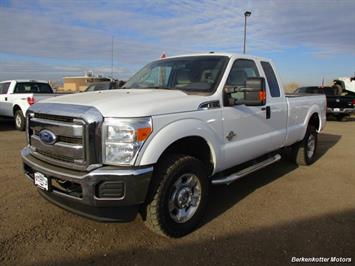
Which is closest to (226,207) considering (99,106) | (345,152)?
(99,106)

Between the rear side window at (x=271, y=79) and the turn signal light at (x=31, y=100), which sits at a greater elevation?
the rear side window at (x=271, y=79)

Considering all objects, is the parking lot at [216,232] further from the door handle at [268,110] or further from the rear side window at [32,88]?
the rear side window at [32,88]

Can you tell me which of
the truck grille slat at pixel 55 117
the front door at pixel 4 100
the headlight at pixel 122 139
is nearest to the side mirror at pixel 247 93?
the headlight at pixel 122 139

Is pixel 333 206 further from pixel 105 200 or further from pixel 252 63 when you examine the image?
pixel 105 200

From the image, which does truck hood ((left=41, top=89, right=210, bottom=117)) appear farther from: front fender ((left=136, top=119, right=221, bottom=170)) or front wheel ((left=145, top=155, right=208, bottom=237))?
front wheel ((left=145, top=155, right=208, bottom=237))

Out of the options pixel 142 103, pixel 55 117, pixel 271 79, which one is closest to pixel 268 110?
pixel 271 79

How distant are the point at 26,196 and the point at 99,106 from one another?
2.35 meters

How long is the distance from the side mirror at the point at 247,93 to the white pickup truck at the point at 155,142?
0.01 metres

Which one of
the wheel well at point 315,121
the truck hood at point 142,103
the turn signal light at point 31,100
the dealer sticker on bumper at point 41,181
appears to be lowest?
the dealer sticker on bumper at point 41,181

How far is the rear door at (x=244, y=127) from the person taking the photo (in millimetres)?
4340

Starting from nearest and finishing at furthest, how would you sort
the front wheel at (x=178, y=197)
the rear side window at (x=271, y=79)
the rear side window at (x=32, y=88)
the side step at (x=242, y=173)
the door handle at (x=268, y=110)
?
the front wheel at (x=178, y=197) → the side step at (x=242, y=173) → the door handle at (x=268, y=110) → the rear side window at (x=271, y=79) → the rear side window at (x=32, y=88)

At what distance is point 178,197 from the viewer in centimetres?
375

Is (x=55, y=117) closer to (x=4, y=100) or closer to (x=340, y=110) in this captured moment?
(x=4, y=100)

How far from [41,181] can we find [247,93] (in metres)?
2.50
